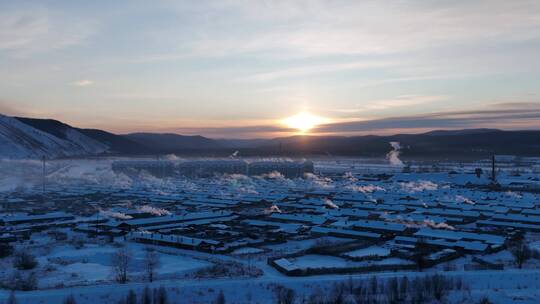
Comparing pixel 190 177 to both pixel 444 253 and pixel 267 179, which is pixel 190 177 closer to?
pixel 267 179

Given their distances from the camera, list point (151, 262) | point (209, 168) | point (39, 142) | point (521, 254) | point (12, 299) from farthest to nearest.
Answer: point (39, 142) < point (209, 168) < point (521, 254) < point (151, 262) < point (12, 299)

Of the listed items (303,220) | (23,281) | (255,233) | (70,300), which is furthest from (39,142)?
(70,300)

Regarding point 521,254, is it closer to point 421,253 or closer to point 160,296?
point 421,253

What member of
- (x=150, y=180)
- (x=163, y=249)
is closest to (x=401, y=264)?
(x=163, y=249)

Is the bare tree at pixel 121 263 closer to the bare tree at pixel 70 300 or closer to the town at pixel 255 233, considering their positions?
the town at pixel 255 233

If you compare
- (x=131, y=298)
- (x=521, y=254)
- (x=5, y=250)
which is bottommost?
(x=5, y=250)

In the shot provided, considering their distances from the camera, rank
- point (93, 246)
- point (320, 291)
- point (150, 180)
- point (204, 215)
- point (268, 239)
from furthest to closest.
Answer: point (150, 180), point (204, 215), point (268, 239), point (93, 246), point (320, 291)
